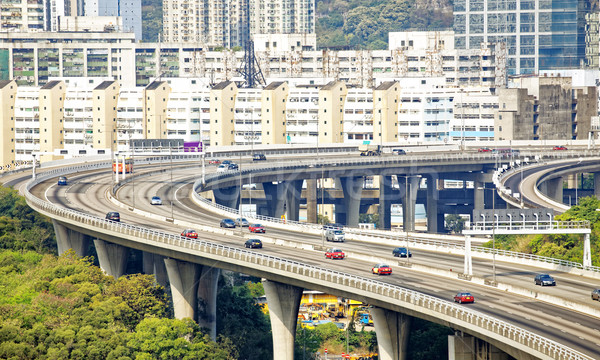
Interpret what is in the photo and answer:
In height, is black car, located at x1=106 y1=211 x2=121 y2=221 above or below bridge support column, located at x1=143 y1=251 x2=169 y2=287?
above

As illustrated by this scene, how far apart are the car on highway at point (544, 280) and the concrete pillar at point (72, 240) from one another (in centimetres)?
7583

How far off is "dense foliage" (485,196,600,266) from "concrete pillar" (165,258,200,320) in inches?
1403

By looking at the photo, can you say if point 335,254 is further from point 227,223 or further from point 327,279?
point 227,223

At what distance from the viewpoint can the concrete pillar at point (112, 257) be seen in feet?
488

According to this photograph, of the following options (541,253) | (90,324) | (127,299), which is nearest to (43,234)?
(127,299)

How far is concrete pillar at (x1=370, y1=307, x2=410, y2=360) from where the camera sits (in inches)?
3962

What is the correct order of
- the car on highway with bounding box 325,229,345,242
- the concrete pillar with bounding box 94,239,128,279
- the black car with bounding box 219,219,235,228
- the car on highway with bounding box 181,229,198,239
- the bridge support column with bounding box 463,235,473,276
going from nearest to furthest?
1. the bridge support column with bounding box 463,235,473,276
2. the car on highway with bounding box 181,229,198,239
3. the car on highway with bounding box 325,229,345,242
4. the black car with bounding box 219,219,235,228
5. the concrete pillar with bounding box 94,239,128,279

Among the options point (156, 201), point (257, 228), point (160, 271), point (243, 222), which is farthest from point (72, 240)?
point (257, 228)

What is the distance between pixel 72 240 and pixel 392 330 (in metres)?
71.2

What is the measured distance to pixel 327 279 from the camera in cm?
10394

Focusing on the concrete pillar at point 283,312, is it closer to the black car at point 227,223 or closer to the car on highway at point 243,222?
the black car at point 227,223

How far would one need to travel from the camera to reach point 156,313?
12494 cm

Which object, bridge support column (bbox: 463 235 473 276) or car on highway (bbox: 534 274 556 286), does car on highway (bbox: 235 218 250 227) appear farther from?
car on highway (bbox: 534 274 556 286)

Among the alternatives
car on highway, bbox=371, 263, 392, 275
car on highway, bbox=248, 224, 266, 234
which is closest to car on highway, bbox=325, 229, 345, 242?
car on highway, bbox=248, 224, 266, 234
